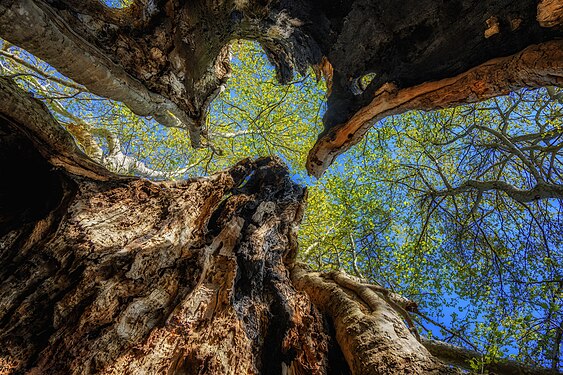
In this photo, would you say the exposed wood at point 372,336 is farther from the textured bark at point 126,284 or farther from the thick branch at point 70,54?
the thick branch at point 70,54

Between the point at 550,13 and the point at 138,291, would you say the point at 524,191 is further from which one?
the point at 138,291

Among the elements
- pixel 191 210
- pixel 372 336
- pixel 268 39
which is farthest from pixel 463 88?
pixel 191 210

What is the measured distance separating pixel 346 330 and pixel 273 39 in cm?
375

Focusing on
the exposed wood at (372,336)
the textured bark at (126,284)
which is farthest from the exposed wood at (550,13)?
the textured bark at (126,284)

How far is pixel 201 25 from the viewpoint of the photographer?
3326 millimetres

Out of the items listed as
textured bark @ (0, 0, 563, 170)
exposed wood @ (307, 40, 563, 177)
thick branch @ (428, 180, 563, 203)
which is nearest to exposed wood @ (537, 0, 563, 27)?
textured bark @ (0, 0, 563, 170)

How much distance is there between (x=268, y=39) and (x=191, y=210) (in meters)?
2.71

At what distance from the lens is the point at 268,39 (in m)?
3.98

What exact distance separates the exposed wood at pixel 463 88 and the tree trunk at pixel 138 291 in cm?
188

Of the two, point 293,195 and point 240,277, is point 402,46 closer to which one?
point 293,195

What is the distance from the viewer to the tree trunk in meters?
1.61

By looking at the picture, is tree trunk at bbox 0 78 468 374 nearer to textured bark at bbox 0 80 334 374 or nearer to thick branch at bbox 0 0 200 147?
textured bark at bbox 0 80 334 374

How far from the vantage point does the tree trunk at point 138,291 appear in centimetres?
161

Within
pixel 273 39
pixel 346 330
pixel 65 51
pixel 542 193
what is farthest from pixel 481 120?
pixel 65 51
